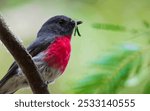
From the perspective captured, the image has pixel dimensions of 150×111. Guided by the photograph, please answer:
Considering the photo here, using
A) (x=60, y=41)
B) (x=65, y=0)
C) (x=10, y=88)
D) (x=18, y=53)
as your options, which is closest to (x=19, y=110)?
(x=10, y=88)

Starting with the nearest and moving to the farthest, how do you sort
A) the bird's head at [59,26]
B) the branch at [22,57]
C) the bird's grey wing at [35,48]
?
the branch at [22,57]
the bird's grey wing at [35,48]
the bird's head at [59,26]

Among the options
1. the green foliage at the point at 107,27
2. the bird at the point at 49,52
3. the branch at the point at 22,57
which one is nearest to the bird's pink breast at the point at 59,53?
the bird at the point at 49,52

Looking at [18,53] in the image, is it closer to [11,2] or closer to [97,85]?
[97,85]

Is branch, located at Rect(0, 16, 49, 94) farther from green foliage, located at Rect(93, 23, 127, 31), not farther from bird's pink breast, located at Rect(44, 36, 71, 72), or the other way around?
bird's pink breast, located at Rect(44, 36, 71, 72)

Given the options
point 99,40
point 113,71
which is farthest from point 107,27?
point 99,40

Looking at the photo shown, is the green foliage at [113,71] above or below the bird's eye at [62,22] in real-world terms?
above

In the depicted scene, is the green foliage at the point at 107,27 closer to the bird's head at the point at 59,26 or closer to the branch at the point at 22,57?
the branch at the point at 22,57

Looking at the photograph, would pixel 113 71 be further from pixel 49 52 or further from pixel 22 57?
pixel 49 52
